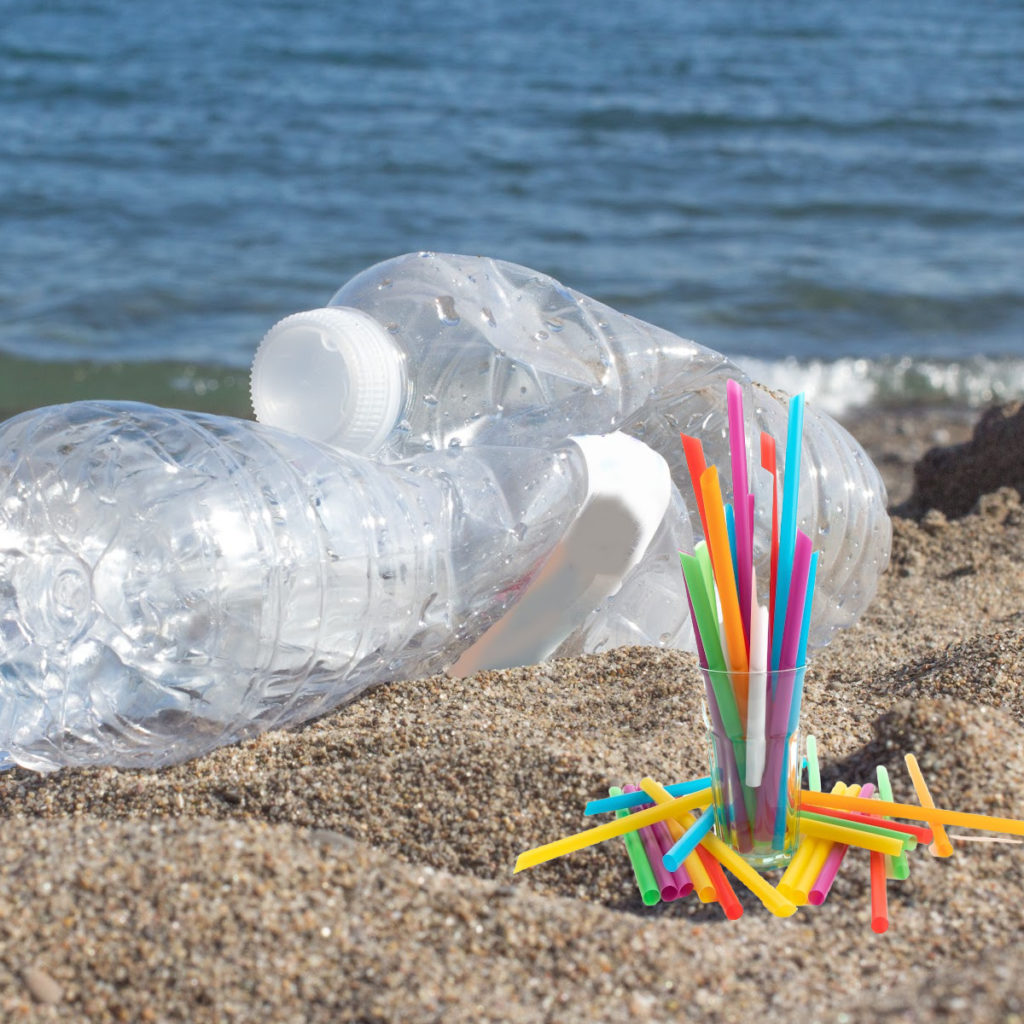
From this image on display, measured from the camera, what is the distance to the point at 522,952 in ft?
4.40

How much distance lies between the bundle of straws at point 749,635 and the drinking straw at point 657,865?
0.30ft

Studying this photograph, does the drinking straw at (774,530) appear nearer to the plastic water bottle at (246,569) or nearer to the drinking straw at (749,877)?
the drinking straw at (749,877)

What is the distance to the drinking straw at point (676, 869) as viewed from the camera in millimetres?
1505

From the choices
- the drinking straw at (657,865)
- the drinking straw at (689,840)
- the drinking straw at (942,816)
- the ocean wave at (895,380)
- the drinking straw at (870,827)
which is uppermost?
the drinking straw at (942,816)

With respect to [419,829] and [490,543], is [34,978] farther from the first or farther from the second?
[490,543]

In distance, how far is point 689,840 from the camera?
1.51 m

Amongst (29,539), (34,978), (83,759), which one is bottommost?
(83,759)

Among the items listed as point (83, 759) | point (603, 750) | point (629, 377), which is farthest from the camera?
point (629, 377)

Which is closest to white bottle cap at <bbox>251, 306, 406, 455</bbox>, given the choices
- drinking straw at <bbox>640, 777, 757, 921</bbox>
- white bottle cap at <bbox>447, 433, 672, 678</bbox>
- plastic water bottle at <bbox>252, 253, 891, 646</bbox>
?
plastic water bottle at <bbox>252, 253, 891, 646</bbox>

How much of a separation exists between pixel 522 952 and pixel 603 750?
1.68ft

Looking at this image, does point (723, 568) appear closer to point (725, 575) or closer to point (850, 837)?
point (725, 575)

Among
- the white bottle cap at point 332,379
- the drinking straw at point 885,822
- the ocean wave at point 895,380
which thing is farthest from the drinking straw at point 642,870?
the ocean wave at point 895,380

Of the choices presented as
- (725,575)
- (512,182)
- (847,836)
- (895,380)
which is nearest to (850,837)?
(847,836)

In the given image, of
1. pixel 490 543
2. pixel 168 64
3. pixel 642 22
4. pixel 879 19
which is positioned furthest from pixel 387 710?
pixel 879 19
